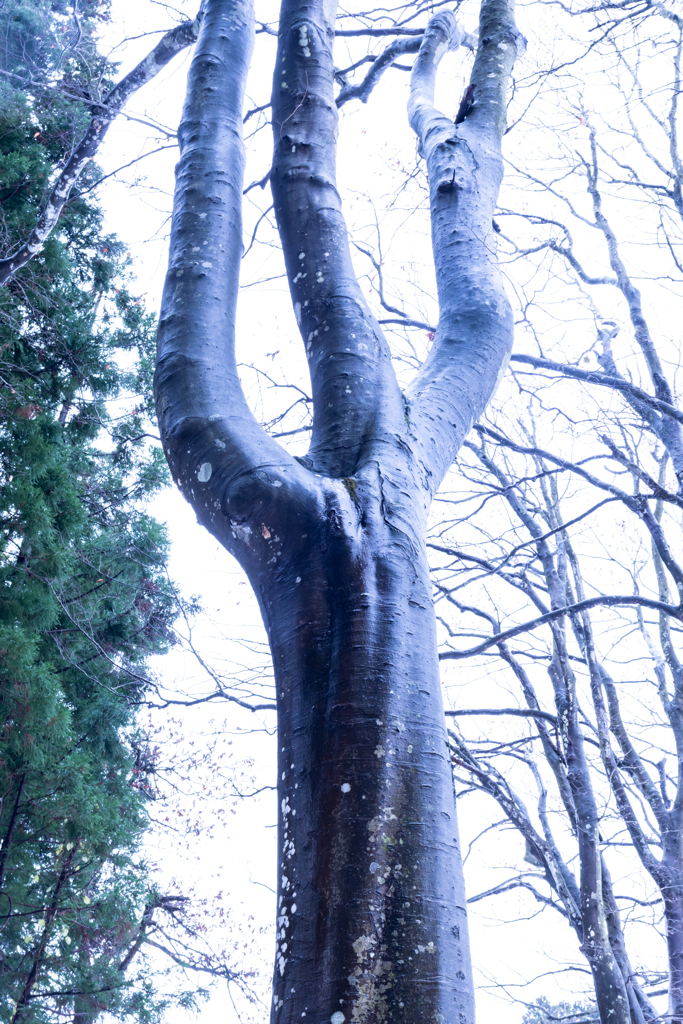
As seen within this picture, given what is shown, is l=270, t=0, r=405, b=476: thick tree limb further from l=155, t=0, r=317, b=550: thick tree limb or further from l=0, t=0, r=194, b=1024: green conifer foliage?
l=0, t=0, r=194, b=1024: green conifer foliage

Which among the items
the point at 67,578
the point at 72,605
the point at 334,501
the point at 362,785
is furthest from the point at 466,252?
the point at 72,605

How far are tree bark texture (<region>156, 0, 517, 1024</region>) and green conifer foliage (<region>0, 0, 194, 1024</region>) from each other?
8.29ft

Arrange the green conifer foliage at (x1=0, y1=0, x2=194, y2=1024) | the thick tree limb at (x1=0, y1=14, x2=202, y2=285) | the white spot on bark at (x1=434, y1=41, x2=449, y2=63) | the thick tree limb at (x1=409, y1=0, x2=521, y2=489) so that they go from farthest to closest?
the green conifer foliage at (x1=0, y1=0, x2=194, y2=1024)
the thick tree limb at (x1=0, y1=14, x2=202, y2=285)
the white spot on bark at (x1=434, y1=41, x2=449, y2=63)
the thick tree limb at (x1=409, y1=0, x2=521, y2=489)

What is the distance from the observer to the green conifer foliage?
4.87 meters

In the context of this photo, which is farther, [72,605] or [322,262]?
[72,605]

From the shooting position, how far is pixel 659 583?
21.1ft

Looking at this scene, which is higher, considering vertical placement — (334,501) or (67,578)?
(67,578)

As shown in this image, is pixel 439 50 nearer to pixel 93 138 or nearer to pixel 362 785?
pixel 93 138

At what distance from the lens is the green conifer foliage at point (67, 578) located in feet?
16.0

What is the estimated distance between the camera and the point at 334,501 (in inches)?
54.7

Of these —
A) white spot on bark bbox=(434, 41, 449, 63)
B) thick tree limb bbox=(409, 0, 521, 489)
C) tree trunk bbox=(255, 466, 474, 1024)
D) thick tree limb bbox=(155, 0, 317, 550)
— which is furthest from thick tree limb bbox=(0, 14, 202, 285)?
tree trunk bbox=(255, 466, 474, 1024)

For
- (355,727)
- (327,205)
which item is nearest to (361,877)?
(355,727)

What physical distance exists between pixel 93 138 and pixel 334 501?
4.50 meters

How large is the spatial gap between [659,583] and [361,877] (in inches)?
241
